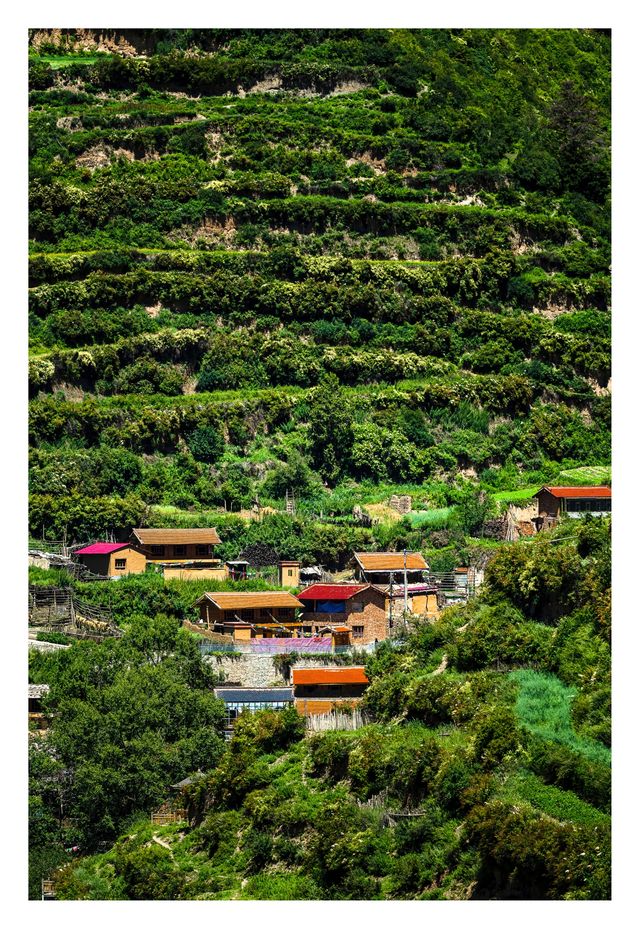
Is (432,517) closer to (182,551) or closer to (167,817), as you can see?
(182,551)

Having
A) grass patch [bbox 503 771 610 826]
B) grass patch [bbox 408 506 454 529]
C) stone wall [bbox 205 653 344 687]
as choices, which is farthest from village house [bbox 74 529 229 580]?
grass patch [bbox 503 771 610 826]

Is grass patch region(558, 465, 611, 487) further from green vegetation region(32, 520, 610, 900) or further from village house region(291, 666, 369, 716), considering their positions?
village house region(291, 666, 369, 716)

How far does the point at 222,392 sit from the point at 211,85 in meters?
18.8

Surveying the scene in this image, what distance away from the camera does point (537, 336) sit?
53062 mm

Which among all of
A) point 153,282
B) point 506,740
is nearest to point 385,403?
point 153,282

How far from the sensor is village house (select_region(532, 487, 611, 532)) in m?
40.2

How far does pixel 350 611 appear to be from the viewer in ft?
124

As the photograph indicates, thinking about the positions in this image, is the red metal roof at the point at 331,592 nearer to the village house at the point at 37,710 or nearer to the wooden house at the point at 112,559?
the wooden house at the point at 112,559

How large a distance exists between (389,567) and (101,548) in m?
7.40

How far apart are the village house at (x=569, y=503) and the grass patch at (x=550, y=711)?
43.0 feet

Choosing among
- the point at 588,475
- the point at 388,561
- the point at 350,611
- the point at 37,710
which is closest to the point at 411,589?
the point at 350,611

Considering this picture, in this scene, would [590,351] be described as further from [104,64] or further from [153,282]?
[104,64]

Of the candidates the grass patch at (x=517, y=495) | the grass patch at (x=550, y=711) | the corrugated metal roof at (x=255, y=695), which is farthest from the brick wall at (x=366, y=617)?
the grass patch at (x=550, y=711)

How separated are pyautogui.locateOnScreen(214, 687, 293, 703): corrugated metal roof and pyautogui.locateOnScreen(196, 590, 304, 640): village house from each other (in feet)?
12.6
